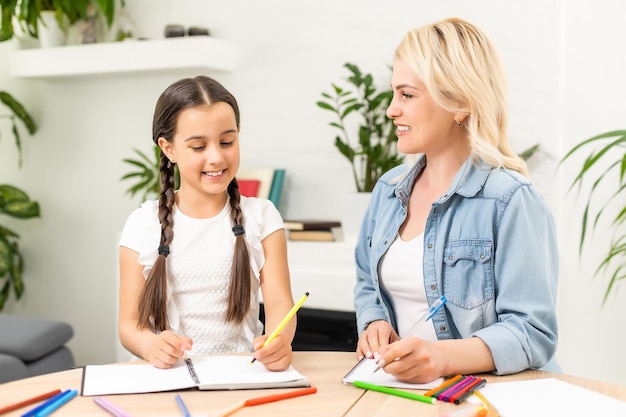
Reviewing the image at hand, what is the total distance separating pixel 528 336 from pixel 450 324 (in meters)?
0.20

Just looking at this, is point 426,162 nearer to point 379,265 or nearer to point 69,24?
point 379,265

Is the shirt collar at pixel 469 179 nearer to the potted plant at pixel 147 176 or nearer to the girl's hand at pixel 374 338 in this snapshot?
the girl's hand at pixel 374 338

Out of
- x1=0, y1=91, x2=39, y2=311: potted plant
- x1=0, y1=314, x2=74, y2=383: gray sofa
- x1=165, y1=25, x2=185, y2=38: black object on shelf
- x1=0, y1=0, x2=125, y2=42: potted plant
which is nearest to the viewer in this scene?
x1=0, y1=314, x2=74, y2=383: gray sofa

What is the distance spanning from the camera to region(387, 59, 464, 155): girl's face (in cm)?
154

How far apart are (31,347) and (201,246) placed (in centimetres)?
140

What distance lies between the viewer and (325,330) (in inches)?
112

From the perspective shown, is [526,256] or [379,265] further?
[379,265]

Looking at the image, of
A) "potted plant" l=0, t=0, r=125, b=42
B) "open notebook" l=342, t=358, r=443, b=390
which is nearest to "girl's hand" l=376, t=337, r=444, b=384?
"open notebook" l=342, t=358, r=443, b=390

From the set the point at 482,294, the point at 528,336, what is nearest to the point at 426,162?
the point at 482,294

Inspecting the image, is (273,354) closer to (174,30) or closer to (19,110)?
(174,30)

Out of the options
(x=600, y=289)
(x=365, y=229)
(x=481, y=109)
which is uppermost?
(x=481, y=109)

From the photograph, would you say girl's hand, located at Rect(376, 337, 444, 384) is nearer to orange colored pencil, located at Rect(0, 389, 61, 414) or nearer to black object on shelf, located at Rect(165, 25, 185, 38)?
orange colored pencil, located at Rect(0, 389, 61, 414)

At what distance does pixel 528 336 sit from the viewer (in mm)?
1354

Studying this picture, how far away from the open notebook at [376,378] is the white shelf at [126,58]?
7.18 ft
